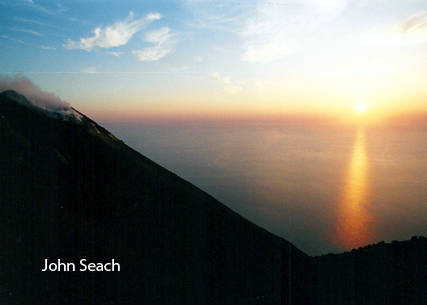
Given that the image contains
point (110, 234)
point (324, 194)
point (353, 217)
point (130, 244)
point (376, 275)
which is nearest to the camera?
point (110, 234)

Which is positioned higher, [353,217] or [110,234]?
[353,217]

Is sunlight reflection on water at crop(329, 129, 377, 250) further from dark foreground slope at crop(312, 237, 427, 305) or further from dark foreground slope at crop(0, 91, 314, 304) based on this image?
dark foreground slope at crop(0, 91, 314, 304)

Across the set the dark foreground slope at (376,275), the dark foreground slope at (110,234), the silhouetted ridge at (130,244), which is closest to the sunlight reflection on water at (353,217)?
the dark foreground slope at (376,275)

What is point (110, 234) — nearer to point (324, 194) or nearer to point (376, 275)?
point (376, 275)

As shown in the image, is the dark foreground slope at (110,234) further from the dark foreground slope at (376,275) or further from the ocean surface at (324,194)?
the ocean surface at (324,194)

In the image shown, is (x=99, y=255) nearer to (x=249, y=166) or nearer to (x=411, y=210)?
(x=411, y=210)

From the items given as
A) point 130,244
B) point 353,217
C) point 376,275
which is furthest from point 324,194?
point 130,244

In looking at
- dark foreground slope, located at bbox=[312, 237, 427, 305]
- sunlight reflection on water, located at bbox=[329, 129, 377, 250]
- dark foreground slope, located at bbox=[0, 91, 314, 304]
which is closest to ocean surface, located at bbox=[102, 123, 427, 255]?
sunlight reflection on water, located at bbox=[329, 129, 377, 250]

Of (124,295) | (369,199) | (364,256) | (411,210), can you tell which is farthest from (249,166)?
(124,295)
